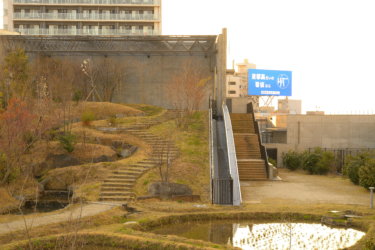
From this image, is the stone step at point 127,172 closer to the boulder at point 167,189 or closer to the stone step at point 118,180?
the stone step at point 118,180

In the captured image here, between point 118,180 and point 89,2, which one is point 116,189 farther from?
point 89,2

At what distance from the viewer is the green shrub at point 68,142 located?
24531 mm

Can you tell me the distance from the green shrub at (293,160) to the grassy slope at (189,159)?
20.3ft

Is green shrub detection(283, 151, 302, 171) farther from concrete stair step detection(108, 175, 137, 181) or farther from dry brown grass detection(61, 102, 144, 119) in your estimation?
concrete stair step detection(108, 175, 137, 181)

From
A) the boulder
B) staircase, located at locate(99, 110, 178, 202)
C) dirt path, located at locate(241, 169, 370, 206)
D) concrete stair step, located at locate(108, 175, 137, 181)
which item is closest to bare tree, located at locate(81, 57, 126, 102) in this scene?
staircase, located at locate(99, 110, 178, 202)

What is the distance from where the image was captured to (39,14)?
2147 inches

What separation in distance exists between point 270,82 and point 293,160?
38.8 metres

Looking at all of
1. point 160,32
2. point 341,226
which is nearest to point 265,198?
point 341,226

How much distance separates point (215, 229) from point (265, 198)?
5887 millimetres

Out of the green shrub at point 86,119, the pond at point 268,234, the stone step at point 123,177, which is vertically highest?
the green shrub at point 86,119

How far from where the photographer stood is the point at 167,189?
61.9ft

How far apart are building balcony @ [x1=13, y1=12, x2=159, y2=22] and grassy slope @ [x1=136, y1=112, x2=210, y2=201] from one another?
2621 cm

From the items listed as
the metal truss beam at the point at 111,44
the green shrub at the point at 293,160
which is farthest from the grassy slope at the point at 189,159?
the metal truss beam at the point at 111,44

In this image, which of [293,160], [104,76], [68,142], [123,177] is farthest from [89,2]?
[123,177]
